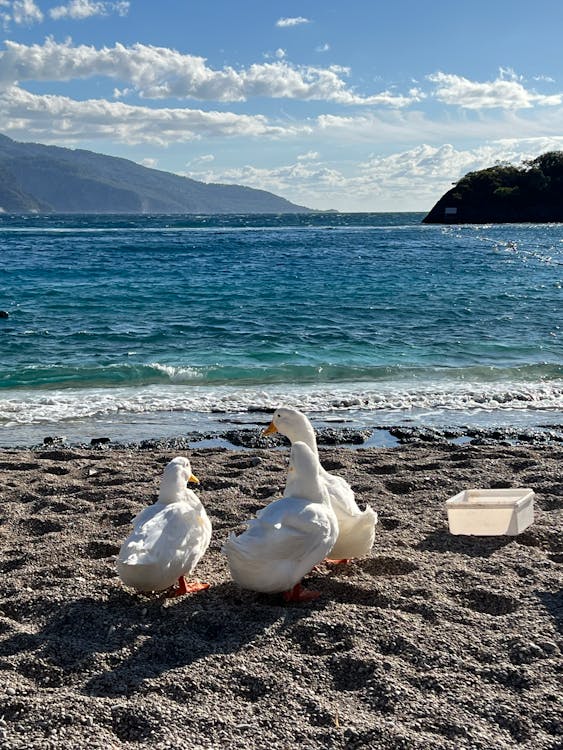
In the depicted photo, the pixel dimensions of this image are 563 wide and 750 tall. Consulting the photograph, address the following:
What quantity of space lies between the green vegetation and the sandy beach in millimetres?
91536

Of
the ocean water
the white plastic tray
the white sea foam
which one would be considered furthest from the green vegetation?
the white plastic tray

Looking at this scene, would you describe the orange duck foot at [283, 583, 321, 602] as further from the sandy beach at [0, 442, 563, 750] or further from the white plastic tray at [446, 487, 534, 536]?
the white plastic tray at [446, 487, 534, 536]

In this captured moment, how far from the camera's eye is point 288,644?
4039 millimetres

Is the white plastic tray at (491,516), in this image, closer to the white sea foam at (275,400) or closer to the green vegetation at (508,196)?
the white sea foam at (275,400)

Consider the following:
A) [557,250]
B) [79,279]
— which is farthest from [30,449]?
[557,250]

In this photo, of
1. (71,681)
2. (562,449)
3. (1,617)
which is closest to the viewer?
(71,681)

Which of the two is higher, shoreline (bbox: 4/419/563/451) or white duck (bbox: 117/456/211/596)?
white duck (bbox: 117/456/211/596)

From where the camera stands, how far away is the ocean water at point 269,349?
416 inches

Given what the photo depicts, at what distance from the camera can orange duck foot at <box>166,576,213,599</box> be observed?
4.68 metres

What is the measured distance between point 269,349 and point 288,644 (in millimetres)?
10938

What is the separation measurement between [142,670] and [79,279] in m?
24.8

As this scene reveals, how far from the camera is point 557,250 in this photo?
144ft

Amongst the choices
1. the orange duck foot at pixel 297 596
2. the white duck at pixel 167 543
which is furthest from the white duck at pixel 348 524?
the white duck at pixel 167 543

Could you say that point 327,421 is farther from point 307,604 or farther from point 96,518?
point 307,604
